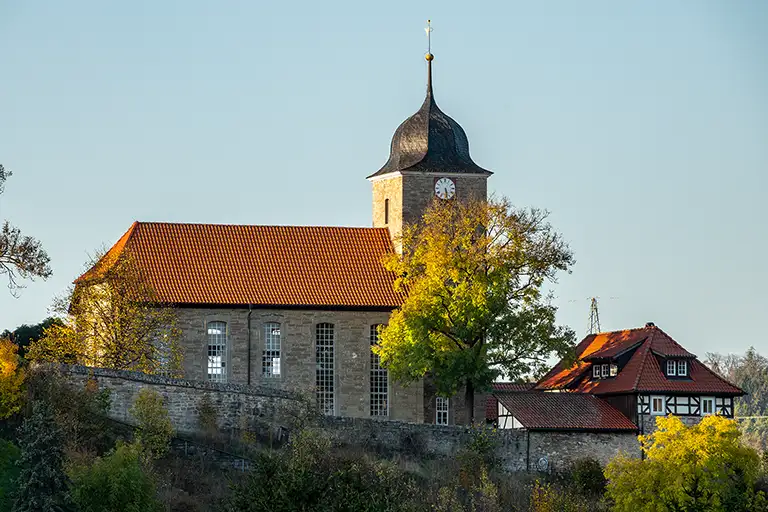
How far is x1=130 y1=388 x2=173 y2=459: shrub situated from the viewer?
49469 millimetres

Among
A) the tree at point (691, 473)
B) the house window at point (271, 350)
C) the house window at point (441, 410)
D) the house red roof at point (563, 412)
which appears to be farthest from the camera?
the house window at point (441, 410)

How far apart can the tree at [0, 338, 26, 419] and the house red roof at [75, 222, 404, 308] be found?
8.47 metres

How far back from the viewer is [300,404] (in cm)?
5362

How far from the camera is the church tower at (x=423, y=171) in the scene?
62.3 meters

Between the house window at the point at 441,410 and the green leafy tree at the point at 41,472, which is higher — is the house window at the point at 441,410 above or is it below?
above

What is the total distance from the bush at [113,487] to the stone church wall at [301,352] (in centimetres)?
1317

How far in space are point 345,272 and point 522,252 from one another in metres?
6.55

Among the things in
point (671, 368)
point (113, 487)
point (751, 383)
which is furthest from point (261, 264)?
point (751, 383)

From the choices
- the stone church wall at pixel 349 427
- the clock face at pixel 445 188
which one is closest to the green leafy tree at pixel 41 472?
the stone church wall at pixel 349 427

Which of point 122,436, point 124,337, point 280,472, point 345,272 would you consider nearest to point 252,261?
point 345,272

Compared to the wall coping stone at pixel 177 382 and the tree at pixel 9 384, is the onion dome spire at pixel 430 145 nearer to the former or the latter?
the wall coping stone at pixel 177 382

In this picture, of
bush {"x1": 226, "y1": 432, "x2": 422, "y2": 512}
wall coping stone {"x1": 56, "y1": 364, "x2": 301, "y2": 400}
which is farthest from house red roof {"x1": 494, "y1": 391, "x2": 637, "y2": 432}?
bush {"x1": 226, "y1": 432, "x2": 422, "y2": 512}

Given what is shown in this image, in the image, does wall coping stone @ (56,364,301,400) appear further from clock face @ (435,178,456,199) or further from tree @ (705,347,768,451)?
tree @ (705,347,768,451)

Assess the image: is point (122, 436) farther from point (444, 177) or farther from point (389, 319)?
point (444, 177)
